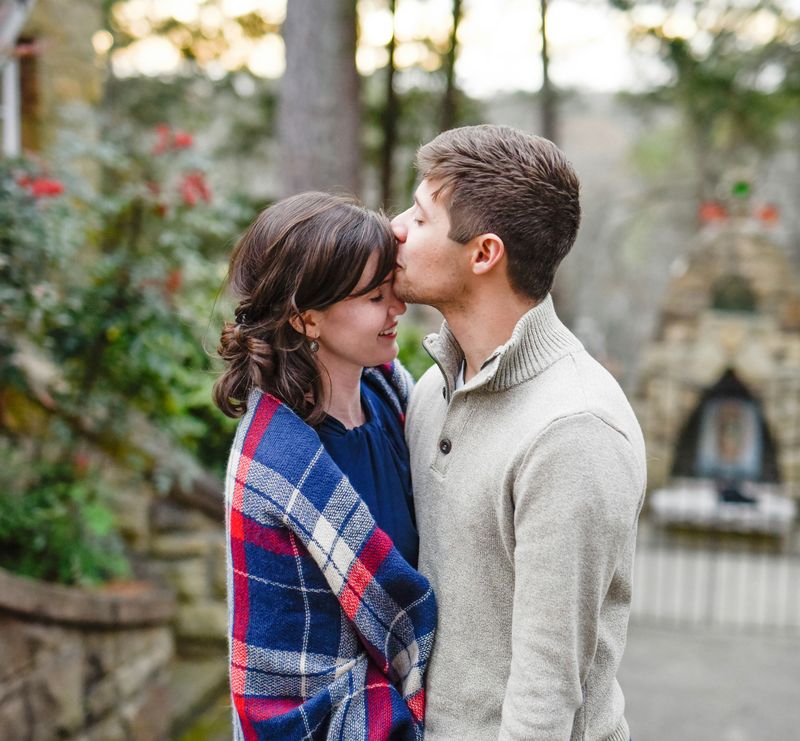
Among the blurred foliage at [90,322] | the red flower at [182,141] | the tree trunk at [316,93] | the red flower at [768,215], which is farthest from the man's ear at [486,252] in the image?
the red flower at [768,215]

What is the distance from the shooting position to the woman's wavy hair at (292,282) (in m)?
1.67

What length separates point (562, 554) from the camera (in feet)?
4.53

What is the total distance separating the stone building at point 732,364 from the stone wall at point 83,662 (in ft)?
23.3

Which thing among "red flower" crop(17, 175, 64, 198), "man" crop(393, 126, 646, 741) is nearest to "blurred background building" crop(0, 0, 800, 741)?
Answer: "red flower" crop(17, 175, 64, 198)

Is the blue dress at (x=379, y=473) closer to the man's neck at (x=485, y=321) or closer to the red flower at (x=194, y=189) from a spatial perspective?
the man's neck at (x=485, y=321)

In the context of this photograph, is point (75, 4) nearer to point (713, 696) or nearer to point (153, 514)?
point (153, 514)

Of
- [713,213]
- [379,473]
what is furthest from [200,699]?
[713,213]

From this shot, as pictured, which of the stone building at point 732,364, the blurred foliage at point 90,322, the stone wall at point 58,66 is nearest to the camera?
the blurred foliage at point 90,322

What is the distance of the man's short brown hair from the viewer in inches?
61.6

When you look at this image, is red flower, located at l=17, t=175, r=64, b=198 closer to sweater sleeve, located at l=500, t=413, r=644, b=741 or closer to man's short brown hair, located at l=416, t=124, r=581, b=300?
man's short brown hair, located at l=416, t=124, r=581, b=300

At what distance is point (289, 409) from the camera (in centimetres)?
166

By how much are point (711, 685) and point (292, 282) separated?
4.57 metres

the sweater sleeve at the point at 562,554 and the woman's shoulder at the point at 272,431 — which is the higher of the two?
the woman's shoulder at the point at 272,431

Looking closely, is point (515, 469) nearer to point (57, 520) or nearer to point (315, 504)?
point (315, 504)
